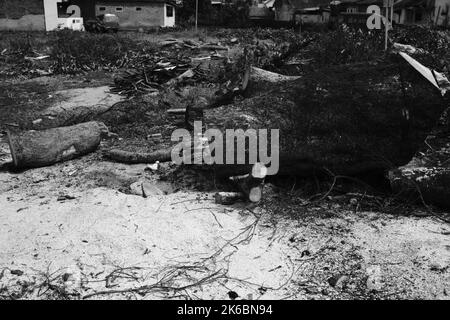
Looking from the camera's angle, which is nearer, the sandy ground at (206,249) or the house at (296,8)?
the sandy ground at (206,249)

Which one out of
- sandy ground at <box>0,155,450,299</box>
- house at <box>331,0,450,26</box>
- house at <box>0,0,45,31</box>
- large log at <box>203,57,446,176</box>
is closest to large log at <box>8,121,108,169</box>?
sandy ground at <box>0,155,450,299</box>

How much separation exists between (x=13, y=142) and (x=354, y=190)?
14.2 ft

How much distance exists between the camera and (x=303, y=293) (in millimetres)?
3664

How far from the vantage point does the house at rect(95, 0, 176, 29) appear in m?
30.2

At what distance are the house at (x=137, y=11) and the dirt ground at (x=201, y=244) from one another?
87.1ft

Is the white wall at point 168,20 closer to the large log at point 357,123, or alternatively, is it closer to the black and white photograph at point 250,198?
the black and white photograph at point 250,198

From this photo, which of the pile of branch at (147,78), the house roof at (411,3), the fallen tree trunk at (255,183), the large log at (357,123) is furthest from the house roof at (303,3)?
the fallen tree trunk at (255,183)

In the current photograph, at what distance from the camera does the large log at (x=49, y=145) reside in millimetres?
6328

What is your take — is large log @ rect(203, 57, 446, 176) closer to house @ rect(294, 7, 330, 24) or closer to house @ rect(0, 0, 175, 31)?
house @ rect(0, 0, 175, 31)

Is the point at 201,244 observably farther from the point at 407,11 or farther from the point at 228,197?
the point at 407,11

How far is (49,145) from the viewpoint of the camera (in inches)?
255

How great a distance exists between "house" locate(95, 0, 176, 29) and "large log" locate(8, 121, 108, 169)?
2520 centimetres

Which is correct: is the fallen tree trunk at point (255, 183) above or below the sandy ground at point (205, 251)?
above
